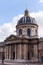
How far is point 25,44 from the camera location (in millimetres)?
44469

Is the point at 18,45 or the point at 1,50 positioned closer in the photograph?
the point at 18,45

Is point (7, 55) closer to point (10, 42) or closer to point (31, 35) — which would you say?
point (10, 42)

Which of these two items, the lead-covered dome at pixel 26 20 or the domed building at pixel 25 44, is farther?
the lead-covered dome at pixel 26 20

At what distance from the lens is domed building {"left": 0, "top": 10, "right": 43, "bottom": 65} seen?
4375 cm

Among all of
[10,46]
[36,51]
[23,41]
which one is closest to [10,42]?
[10,46]

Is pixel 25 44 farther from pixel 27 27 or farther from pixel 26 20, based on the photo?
pixel 26 20

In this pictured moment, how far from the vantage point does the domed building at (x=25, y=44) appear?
144 feet

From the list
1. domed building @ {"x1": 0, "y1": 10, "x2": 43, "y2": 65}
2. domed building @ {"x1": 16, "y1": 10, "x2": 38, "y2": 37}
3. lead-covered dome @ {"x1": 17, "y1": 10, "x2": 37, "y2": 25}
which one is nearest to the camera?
domed building @ {"x1": 0, "y1": 10, "x2": 43, "y2": 65}

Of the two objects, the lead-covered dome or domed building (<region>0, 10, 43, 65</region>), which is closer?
domed building (<region>0, 10, 43, 65</region>)

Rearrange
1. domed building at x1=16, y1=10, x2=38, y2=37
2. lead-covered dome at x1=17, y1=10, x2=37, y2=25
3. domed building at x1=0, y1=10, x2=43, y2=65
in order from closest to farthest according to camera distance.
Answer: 1. domed building at x1=0, y1=10, x2=43, y2=65
2. domed building at x1=16, y1=10, x2=38, y2=37
3. lead-covered dome at x1=17, y1=10, x2=37, y2=25

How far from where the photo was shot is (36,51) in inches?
1718

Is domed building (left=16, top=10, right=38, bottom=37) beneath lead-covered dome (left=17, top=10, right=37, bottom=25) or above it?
beneath

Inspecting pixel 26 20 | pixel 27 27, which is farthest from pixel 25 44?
pixel 26 20

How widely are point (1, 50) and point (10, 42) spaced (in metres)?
6.57
